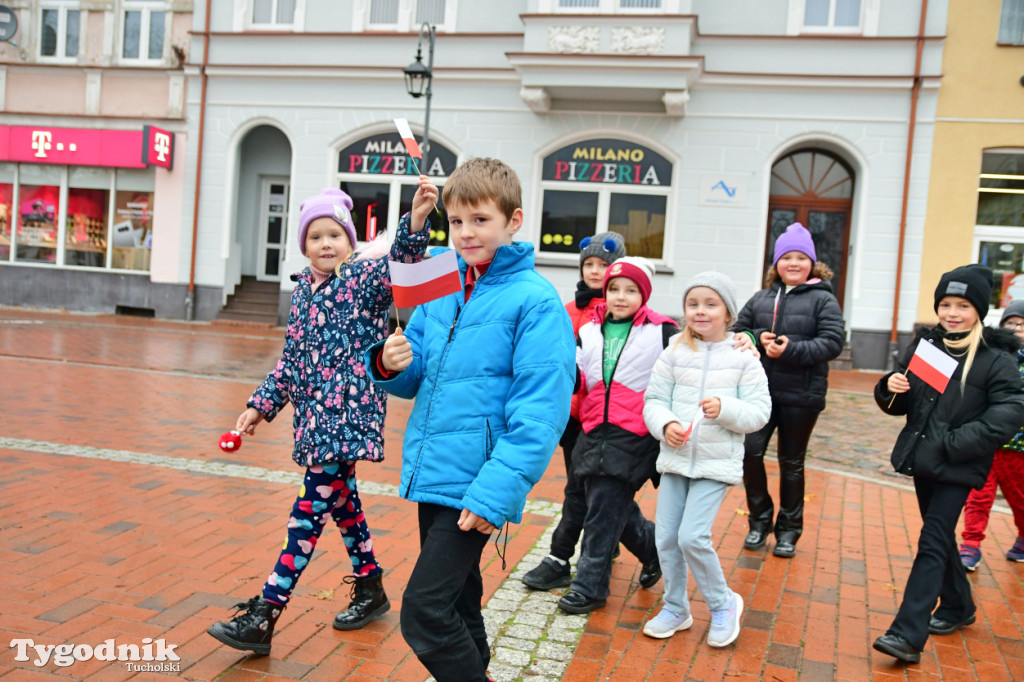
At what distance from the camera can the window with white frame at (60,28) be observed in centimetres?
1816

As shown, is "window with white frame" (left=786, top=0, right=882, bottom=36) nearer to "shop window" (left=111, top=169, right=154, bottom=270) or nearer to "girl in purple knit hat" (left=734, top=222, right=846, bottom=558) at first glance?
"girl in purple knit hat" (left=734, top=222, right=846, bottom=558)

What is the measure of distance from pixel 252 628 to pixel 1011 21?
51.0 ft

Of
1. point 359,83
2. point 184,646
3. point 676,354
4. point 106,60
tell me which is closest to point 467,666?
point 184,646

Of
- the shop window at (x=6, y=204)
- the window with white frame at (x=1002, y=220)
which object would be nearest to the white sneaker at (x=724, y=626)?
the window with white frame at (x=1002, y=220)

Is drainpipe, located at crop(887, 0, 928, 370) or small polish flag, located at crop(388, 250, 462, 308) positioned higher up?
drainpipe, located at crop(887, 0, 928, 370)

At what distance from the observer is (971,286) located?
3.37 metres

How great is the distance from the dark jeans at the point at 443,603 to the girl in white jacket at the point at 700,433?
4.37 ft

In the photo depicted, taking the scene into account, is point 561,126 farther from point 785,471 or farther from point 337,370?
point 337,370

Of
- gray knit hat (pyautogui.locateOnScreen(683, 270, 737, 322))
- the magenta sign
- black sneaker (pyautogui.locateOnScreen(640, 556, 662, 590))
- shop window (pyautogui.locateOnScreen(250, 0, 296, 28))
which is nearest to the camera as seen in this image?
gray knit hat (pyautogui.locateOnScreen(683, 270, 737, 322))

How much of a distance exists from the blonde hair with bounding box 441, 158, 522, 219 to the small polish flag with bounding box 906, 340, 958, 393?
79.2 inches

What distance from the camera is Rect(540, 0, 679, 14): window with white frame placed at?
14141mm

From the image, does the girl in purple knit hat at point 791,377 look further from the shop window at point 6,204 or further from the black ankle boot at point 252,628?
the shop window at point 6,204

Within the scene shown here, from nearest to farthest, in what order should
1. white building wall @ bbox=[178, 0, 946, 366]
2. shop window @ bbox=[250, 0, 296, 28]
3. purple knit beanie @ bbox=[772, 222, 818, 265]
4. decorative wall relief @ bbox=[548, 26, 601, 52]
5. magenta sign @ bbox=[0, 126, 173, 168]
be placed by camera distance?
purple knit beanie @ bbox=[772, 222, 818, 265] → white building wall @ bbox=[178, 0, 946, 366] → decorative wall relief @ bbox=[548, 26, 601, 52] → shop window @ bbox=[250, 0, 296, 28] → magenta sign @ bbox=[0, 126, 173, 168]

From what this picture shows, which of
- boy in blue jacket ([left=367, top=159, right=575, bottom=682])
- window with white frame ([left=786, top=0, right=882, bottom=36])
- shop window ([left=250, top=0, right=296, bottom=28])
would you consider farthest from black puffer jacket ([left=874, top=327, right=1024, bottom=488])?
shop window ([left=250, top=0, right=296, bottom=28])
